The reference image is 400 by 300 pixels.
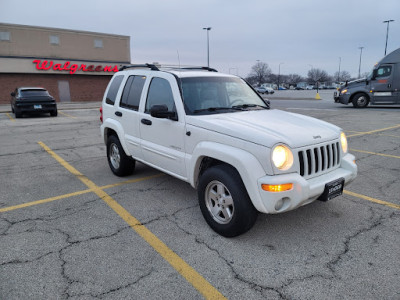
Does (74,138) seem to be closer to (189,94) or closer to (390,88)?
(189,94)

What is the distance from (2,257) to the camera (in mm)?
3055

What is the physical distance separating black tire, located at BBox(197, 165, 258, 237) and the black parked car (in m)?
15.0

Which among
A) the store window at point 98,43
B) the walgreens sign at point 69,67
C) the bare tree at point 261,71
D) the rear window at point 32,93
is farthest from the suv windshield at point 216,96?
the bare tree at point 261,71

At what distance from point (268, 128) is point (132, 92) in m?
2.50

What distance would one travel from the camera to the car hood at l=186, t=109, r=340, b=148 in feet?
10.1

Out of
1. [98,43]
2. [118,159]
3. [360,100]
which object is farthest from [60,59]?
[118,159]

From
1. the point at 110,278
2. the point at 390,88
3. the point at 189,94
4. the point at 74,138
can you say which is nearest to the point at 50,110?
the point at 74,138

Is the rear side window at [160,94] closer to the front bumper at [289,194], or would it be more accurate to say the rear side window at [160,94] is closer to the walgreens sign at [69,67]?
the front bumper at [289,194]

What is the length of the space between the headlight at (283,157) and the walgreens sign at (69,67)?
30569 millimetres

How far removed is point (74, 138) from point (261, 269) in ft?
27.8

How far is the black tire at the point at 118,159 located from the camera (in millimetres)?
5298

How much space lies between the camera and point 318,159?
329 centimetres

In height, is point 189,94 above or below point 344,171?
above

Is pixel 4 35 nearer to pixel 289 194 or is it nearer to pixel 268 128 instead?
pixel 268 128
